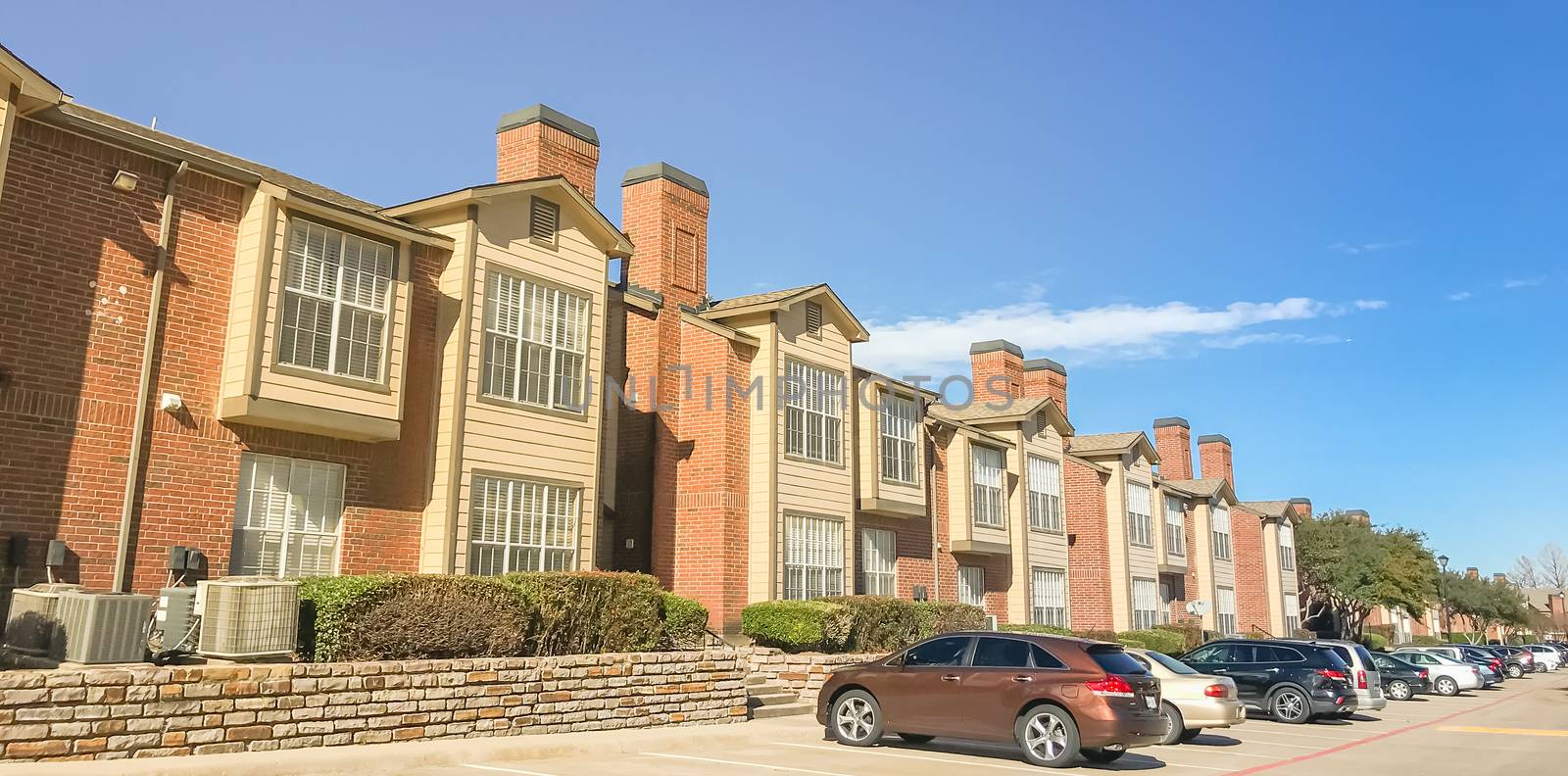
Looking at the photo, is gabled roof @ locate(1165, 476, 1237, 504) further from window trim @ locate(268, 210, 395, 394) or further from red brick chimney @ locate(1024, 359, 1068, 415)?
window trim @ locate(268, 210, 395, 394)

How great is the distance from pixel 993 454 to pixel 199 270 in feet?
74.1

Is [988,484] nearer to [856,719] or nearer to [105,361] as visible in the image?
[856,719]

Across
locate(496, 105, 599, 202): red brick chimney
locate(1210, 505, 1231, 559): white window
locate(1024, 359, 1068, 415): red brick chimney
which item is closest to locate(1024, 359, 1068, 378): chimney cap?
locate(1024, 359, 1068, 415): red brick chimney

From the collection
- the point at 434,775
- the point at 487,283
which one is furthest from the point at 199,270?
the point at 434,775

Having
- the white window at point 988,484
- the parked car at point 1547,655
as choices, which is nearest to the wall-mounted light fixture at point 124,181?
the white window at point 988,484

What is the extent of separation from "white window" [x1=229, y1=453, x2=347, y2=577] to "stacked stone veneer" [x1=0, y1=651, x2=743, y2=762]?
2.93 metres

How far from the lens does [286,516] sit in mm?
15109

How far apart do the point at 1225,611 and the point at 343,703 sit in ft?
151

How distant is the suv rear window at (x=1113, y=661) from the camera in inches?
516

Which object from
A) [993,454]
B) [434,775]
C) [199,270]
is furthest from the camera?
[993,454]

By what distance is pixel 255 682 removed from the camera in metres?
11.5

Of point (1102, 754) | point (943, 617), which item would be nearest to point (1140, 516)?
point (943, 617)

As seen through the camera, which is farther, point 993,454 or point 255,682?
point 993,454

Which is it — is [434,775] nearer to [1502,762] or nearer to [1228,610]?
[1502,762]
